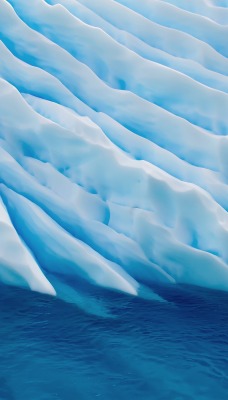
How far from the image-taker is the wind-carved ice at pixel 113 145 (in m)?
2.35

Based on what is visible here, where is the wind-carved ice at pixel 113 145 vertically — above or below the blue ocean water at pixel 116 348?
above

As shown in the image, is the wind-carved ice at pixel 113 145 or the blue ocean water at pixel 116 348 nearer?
the blue ocean water at pixel 116 348

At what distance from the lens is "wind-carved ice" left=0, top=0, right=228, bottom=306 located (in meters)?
2.35

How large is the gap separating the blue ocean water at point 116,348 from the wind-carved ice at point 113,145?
0.13 metres

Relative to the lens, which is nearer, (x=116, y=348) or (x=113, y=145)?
(x=116, y=348)

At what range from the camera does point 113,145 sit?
2561mm

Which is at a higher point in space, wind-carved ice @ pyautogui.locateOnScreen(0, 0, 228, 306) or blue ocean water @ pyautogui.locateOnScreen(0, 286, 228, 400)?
wind-carved ice @ pyautogui.locateOnScreen(0, 0, 228, 306)

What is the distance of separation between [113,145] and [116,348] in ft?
3.00

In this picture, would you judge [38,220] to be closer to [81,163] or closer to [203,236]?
[81,163]

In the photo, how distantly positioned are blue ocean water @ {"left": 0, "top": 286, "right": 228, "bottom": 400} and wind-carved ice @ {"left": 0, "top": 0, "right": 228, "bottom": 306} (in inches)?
5.0

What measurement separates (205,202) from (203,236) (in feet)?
0.43

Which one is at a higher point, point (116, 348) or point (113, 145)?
point (113, 145)

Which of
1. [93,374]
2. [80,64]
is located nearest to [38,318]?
[93,374]

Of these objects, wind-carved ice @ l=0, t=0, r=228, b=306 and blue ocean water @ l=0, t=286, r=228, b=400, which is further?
wind-carved ice @ l=0, t=0, r=228, b=306
